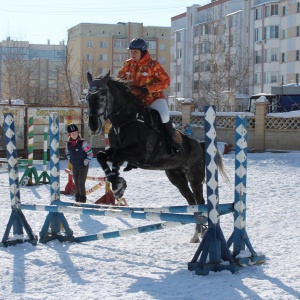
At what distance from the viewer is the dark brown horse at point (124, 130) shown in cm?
797

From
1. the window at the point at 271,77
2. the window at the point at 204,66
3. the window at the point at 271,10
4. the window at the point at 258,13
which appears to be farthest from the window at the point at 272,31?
the window at the point at 204,66

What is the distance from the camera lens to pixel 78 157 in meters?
11.4

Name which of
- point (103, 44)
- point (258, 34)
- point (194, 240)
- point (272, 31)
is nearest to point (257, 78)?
point (258, 34)

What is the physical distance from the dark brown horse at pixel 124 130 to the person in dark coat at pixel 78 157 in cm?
274

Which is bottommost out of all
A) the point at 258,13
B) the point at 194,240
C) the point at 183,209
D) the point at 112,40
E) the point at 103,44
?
the point at 194,240

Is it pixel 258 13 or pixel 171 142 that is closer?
pixel 171 142

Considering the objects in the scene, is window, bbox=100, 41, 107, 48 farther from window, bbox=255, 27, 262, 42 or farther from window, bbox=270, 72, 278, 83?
window, bbox=270, 72, 278, 83

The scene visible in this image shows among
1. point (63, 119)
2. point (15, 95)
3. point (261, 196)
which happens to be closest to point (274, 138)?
point (63, 119)

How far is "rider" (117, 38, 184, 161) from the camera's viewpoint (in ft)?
28.5

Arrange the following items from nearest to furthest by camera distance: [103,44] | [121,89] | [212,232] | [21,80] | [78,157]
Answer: [212,232], [121,89], [78,157], [21,80], [103,44]

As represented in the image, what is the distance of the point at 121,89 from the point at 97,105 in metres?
0.68

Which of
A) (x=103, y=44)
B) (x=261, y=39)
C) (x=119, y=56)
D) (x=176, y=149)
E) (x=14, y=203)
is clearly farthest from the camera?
(x=119, y=56)

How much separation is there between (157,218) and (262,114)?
22218 mm

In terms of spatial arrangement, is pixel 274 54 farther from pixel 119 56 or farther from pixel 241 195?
pixel 241 195
